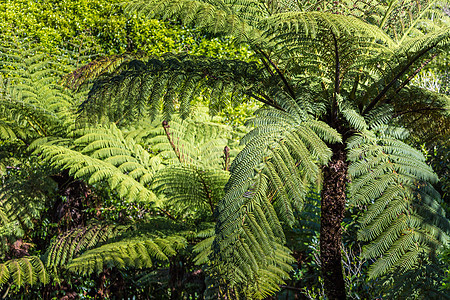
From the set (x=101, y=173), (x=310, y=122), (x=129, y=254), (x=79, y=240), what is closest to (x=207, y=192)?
(x=129, y=254)

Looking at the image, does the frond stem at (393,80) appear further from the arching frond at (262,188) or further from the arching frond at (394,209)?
the arching frond at (262,188)

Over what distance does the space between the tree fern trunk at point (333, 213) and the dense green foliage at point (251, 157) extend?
0.4 inches

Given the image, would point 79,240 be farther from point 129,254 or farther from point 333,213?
point 333,213

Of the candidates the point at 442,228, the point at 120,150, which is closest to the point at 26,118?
the point at 120,150

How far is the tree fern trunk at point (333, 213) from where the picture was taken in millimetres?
2291

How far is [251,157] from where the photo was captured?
1981mm

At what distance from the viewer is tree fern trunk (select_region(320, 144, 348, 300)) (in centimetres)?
229

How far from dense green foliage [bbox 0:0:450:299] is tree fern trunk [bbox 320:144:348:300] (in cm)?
1

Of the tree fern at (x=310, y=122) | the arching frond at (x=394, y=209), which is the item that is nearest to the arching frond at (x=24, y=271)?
the tree fern at (x=310, y=122)

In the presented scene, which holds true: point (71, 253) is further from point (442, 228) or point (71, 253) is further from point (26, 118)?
point (442, 228)

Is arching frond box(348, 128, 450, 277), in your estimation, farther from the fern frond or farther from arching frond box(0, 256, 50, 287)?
arching frond box(0, 256, 50, 287)

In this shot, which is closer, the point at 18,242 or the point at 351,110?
the point at 351,110

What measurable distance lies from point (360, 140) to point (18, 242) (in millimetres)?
3561

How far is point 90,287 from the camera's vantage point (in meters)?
4.25
